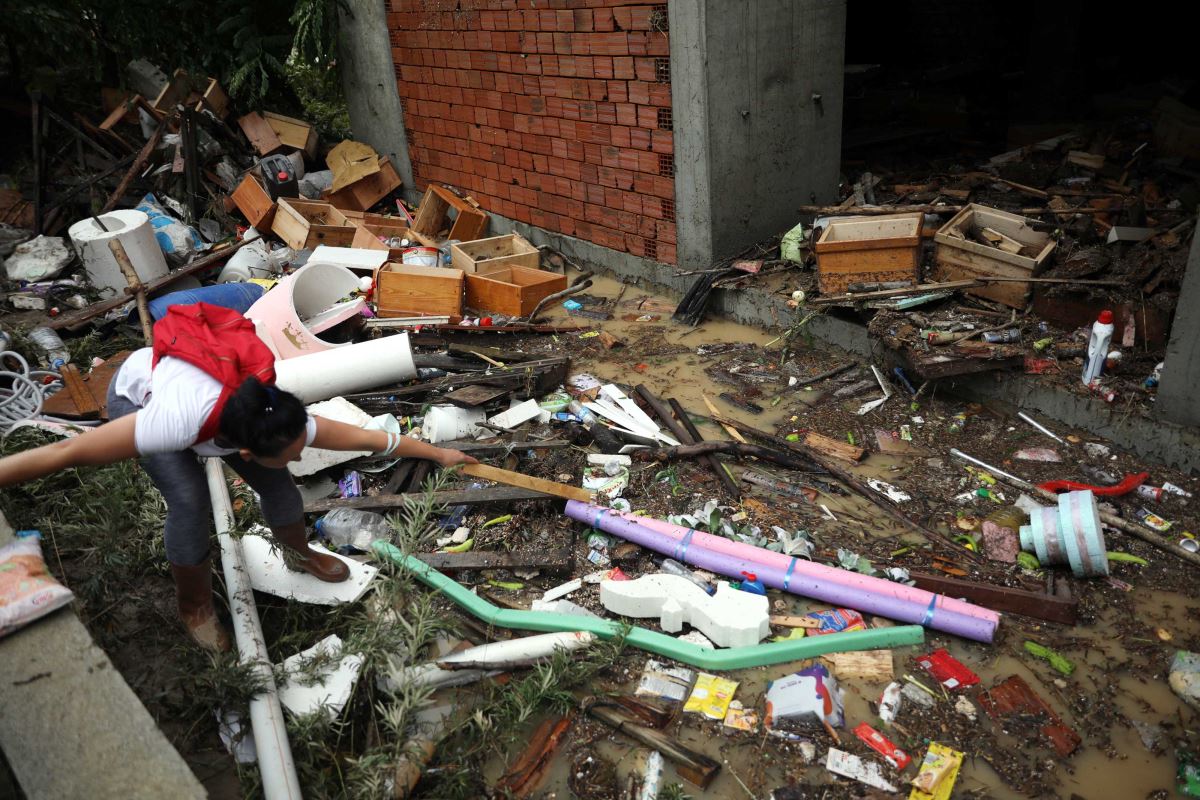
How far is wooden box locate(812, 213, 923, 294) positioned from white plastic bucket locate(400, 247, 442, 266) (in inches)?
154

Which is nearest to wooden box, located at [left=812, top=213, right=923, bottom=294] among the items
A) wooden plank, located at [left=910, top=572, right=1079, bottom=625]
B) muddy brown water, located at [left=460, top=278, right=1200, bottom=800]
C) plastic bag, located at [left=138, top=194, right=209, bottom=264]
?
muddy brown water, located at [left=460, top=278, right=1200, bottom=800]

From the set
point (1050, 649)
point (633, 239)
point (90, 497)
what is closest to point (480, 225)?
point (633, 239)

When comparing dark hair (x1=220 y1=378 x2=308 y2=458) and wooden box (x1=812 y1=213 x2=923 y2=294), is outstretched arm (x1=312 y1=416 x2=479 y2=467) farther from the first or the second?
wooden box (x1=812 y1=213 x2=923 y2=294)

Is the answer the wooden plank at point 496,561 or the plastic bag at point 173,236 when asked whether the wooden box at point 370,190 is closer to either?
the plastic bag at point 173,236

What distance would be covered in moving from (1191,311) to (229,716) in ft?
16.8

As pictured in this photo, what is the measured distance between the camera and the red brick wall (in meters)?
6.95

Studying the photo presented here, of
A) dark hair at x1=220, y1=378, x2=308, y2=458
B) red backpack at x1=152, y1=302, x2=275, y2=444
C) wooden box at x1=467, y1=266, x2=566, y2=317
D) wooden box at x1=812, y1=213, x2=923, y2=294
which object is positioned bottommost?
wooden box at x1=467, y1=266, x2=566, y2=317

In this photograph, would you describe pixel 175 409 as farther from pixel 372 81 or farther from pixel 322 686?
pixel 372 81

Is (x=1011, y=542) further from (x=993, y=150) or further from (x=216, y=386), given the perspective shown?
(x=993, y=150)

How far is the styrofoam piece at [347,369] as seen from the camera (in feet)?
18.7

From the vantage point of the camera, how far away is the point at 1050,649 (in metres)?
3.55

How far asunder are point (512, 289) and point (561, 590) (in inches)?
147

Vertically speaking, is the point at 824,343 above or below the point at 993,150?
below

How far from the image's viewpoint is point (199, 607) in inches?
142
